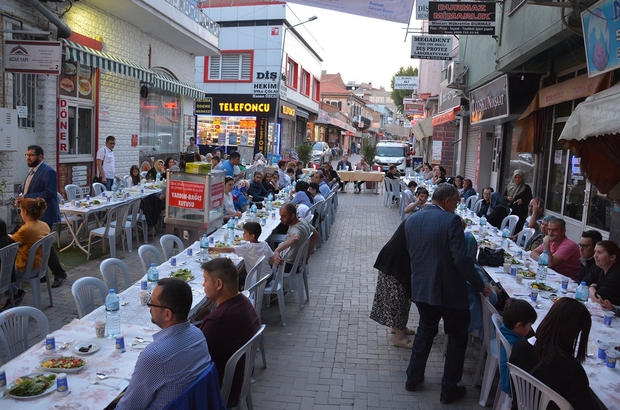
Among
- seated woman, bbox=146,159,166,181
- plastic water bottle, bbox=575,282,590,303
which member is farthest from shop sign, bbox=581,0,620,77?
seated woman, bbox=146,159,166,181

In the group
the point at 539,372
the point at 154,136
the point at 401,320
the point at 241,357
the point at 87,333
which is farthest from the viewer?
the point at 154,136

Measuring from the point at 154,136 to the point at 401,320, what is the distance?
1474cm

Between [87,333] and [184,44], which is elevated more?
[184,44]

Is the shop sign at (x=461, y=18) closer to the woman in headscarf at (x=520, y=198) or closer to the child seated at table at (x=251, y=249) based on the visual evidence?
the woman in headscarf at (x=520, y=198)

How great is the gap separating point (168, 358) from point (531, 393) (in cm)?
216

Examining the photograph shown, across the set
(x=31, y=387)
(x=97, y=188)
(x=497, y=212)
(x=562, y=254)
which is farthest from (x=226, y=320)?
(x=97, y=188)

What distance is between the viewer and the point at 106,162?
490 inches

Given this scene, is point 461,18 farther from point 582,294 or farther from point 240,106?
point 240,106

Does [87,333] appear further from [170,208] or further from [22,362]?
[170,208]

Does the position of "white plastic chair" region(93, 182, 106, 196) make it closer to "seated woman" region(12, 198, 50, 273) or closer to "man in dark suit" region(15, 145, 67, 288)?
"man in dark suit" region(15, 145, 67, 288)

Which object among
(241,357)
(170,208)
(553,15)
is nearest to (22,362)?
(241,357)

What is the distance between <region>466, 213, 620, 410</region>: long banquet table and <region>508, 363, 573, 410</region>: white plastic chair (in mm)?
434

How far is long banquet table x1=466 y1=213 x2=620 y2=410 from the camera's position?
3315 mm

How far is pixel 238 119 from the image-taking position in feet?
96.6
